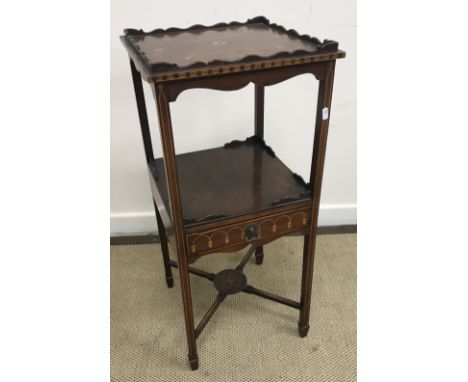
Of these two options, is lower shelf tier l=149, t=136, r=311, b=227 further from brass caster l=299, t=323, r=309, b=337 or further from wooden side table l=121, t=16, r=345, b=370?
brass caster l=299, t=323, r=309, b=337

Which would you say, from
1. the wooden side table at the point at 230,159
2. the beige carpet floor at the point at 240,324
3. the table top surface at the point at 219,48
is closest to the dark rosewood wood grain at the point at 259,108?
the wooden side table at the point at 230,159

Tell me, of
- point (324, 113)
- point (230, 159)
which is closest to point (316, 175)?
point (324, 113)

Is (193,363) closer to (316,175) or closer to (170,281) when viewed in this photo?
(170,281)

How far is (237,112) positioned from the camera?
169cm

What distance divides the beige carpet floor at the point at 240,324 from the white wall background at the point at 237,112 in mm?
276

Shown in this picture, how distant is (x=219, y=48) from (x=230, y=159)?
16.4 inches

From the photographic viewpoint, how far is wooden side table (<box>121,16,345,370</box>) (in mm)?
902

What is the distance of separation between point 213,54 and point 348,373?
3.62ft

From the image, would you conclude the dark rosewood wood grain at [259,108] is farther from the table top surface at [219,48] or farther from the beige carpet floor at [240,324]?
the beige carpet floor at [240,324]

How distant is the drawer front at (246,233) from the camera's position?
1.09 metres

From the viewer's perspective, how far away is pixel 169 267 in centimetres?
164

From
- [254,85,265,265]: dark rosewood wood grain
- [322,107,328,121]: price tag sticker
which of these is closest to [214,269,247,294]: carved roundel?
[254,85,265,265]: dark rosewood wood grain
